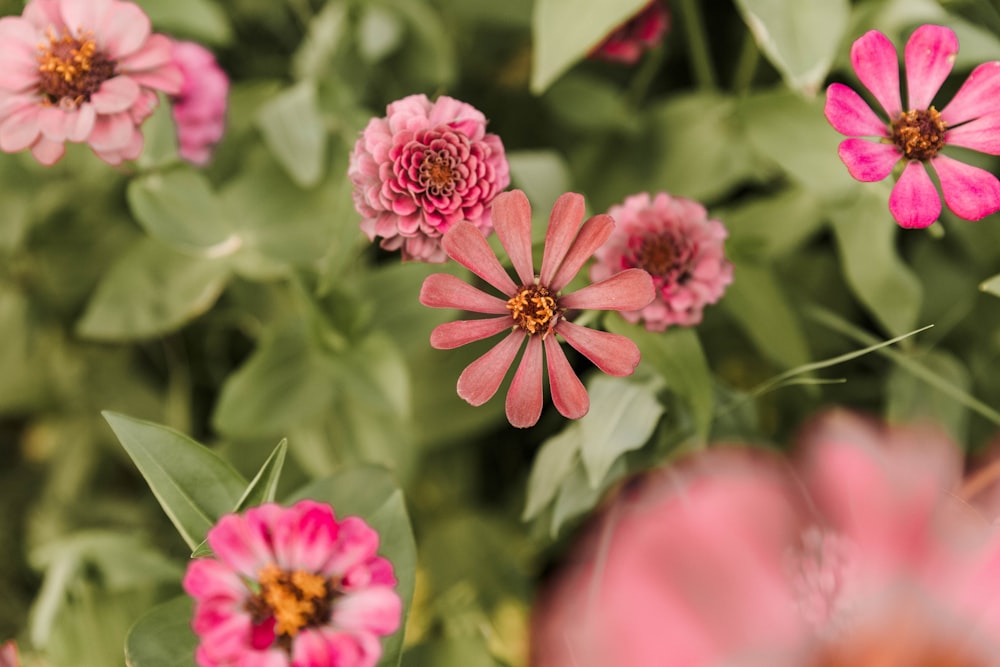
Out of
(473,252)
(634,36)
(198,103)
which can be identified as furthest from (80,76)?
(634,36)

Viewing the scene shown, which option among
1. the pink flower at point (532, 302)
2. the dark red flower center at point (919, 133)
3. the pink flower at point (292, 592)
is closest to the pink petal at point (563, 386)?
the pink flower at point (532, 302)

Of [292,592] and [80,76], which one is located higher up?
[80,76]

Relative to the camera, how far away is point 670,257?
50 cm

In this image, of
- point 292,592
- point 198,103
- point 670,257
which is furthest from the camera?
point 198,103

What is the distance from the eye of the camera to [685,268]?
20.0 inches

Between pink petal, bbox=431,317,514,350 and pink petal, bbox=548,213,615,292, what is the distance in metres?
0.04

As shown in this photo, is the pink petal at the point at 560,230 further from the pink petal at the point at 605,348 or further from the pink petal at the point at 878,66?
the pink petal at the point at 878,66

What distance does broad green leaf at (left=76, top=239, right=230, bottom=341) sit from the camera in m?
0.72

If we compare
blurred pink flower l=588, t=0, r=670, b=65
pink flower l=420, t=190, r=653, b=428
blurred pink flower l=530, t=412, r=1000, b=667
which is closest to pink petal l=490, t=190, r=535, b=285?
pink flower l=420, t=190, r=653, b=428

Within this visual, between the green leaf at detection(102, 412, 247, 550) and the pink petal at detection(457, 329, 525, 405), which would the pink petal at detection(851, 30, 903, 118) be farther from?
the green leaf at detection(102, 412, 247, 550)

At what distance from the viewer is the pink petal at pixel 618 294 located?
0.42m

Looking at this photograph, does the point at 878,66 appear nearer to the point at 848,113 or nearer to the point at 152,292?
the point at 848,113

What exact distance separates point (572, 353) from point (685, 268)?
171mm

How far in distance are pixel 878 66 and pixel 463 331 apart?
10.4 inches
